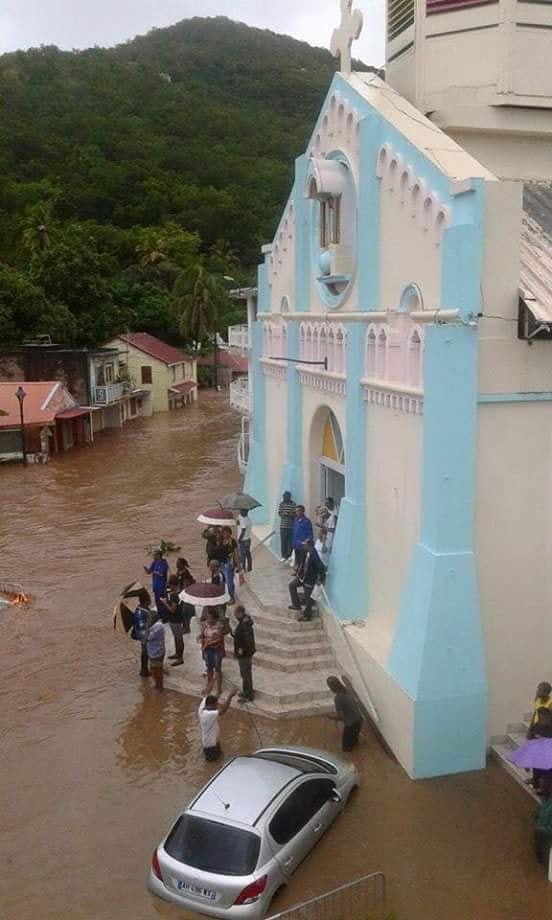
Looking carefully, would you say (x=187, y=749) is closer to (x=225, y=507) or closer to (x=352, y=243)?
(x=225, y=507)

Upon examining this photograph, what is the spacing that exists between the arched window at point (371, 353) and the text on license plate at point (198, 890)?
273 inches

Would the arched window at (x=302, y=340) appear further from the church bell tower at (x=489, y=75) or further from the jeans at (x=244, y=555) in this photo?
the church bell tower at (x=489, y=75)

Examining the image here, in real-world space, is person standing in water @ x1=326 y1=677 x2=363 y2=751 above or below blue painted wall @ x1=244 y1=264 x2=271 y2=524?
below

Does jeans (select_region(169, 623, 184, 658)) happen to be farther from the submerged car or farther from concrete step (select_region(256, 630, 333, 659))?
the submerged car

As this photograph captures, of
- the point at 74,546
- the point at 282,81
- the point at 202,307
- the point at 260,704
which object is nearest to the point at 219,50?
the point at 282,81

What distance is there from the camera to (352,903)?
746 centimetres

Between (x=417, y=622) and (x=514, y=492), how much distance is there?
1888 millimetres

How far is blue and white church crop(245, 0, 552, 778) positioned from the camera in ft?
30.5

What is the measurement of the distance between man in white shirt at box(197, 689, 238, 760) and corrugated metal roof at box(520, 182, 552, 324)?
→ 19.0 ft

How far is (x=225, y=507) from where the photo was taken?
15164 millimetres

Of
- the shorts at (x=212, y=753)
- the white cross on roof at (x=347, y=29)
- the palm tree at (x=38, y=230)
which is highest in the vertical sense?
the palm tree at (x=38, y=230)

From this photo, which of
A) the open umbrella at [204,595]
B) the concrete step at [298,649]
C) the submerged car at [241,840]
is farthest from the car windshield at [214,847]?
the concrete step at [298,649]

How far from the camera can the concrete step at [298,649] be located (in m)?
12.4

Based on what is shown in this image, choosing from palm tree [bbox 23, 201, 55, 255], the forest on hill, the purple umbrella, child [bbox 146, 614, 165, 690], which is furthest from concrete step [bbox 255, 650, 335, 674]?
palm tree [bbox 23, 201, 55, 255]
